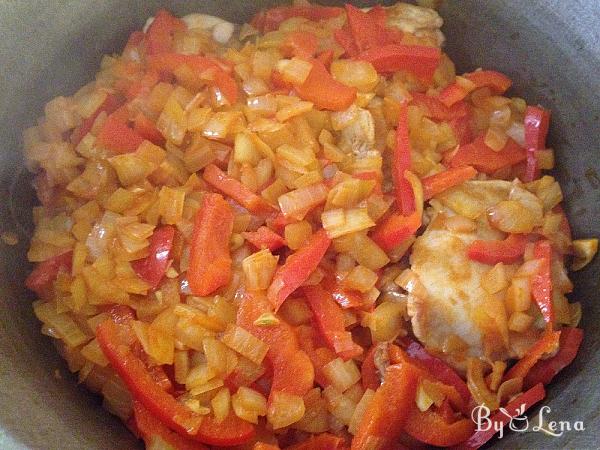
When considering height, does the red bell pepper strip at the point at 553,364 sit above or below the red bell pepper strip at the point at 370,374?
above

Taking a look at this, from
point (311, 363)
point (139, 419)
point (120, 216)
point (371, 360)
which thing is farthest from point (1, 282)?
point (371, 360)

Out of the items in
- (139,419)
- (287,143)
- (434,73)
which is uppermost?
(434,73)

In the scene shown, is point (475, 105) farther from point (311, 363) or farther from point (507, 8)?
point (311, 363)

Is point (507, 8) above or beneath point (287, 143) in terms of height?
above

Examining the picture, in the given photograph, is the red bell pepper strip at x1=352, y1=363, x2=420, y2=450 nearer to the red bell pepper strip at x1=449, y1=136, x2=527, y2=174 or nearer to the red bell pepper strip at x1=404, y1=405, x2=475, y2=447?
the red bell pepper strip at x1=404, y1=405, x2=475, y2=447

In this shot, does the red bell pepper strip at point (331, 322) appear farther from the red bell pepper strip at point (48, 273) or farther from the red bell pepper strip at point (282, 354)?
the red bell pepper strip at point (48, 273)

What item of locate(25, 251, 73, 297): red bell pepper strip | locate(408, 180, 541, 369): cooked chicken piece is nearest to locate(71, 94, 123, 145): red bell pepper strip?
locate(25, 251, 73, 297): red bell pepper strip

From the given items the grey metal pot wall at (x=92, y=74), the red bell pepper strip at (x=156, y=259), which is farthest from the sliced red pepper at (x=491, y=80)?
the red bell pepper strip at (x=156, y=259)
